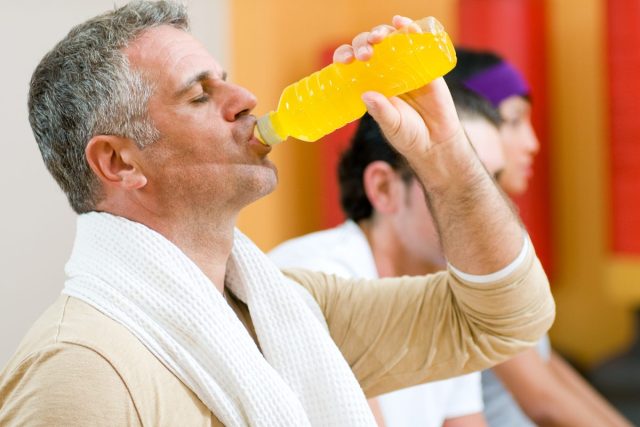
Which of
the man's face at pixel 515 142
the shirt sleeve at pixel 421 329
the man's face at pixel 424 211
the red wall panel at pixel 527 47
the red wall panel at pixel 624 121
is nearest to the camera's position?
the shirt sleeve at pixel 421 329

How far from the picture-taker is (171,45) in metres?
1.22

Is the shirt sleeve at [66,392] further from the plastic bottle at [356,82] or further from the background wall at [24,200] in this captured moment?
the background wall at [24,200]

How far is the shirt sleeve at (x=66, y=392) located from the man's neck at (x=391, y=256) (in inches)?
34.4

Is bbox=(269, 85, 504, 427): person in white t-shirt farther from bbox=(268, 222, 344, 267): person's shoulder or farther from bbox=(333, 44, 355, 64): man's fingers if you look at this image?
bbox=(333, 44, 355, 64): man's fingers

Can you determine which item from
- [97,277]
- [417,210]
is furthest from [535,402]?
[97,277]

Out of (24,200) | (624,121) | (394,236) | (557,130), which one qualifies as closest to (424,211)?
(394,236)

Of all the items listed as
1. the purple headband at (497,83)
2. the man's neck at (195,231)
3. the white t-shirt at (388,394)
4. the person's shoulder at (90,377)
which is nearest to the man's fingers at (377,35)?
the man's neck at (195,231)

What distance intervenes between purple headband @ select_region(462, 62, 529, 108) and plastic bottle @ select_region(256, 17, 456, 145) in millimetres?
998

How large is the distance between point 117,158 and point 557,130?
2320 mm

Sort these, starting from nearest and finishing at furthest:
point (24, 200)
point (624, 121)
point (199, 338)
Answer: point (199, 338) → point (24, 200) → point (624, 121)

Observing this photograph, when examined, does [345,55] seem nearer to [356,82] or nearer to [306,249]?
[356,82]

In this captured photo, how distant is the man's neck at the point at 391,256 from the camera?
1.82 meters

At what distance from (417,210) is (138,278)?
779 mm

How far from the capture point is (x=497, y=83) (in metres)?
2.27
